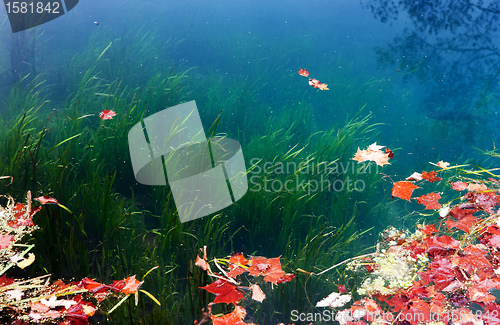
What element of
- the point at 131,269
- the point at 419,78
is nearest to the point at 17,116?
the point at 131,269

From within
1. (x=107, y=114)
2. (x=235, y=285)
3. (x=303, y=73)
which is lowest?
(x=235, y=285)

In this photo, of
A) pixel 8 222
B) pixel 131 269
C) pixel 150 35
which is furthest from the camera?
pixel 150 35

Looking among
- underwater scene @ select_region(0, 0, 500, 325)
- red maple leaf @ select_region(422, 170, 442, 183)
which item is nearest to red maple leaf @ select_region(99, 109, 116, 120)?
underwater scene @ select_region(0, 0, 500, 325)

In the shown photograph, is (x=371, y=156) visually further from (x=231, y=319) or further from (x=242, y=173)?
(x=231, y=319)

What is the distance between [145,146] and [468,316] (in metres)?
1.83

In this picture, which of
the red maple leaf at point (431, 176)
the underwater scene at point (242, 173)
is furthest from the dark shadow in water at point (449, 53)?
the red maple leaf at point (431, 176)

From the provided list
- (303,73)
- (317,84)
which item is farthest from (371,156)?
(303,73)

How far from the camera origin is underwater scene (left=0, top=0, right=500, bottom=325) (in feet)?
3.95

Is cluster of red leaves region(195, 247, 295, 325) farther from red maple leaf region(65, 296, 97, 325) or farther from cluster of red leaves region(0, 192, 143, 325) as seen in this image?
red maple leaf region(65, 296, 97, 325)

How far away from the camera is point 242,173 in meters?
1.98

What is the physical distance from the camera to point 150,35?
12.4 feet

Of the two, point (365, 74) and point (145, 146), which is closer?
point (145, 146)

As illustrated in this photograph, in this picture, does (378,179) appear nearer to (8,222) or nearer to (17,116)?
(8,222)

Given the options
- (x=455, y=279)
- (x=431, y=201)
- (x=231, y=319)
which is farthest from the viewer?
(x=431, y=201)
